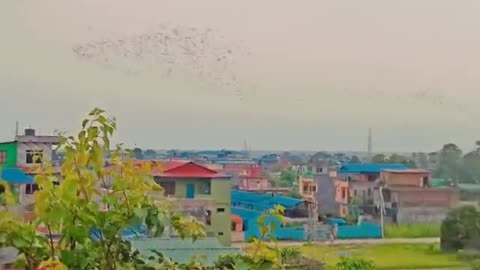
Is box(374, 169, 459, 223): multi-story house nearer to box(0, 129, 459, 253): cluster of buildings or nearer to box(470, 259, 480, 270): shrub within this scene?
box(0, 129, 459, 253): cluster of buildings

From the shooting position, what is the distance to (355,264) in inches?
94.0

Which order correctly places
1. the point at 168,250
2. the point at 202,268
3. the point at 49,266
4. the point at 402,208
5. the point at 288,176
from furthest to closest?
the point at 288,176, the point at 402,208, the point at 168,250, the point at 202,268, the point at 49,266

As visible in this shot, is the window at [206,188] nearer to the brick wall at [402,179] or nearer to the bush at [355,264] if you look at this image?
the bush at [355,264]

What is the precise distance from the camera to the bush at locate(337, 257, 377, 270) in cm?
235

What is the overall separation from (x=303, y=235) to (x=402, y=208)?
0.54m

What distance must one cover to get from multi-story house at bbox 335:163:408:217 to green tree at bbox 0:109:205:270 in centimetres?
236

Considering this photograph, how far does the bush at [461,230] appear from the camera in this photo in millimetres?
2074

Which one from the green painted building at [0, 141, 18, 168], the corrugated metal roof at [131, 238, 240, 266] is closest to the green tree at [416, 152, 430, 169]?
the green painted building at [0, 141, 18, 168]

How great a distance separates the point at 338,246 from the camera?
2.81 m

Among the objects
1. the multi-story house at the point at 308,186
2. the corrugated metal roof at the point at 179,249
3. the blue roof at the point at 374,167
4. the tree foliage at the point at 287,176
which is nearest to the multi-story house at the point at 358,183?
the blue roof at the point at 374,167

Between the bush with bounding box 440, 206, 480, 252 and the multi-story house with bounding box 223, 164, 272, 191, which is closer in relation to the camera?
the bush with bounding box 440, 206, 480, 252

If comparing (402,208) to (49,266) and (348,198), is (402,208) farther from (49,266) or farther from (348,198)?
(49,266)

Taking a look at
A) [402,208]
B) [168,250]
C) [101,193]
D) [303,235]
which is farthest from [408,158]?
[101,193]

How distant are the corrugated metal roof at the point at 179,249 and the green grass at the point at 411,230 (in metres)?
1.92
